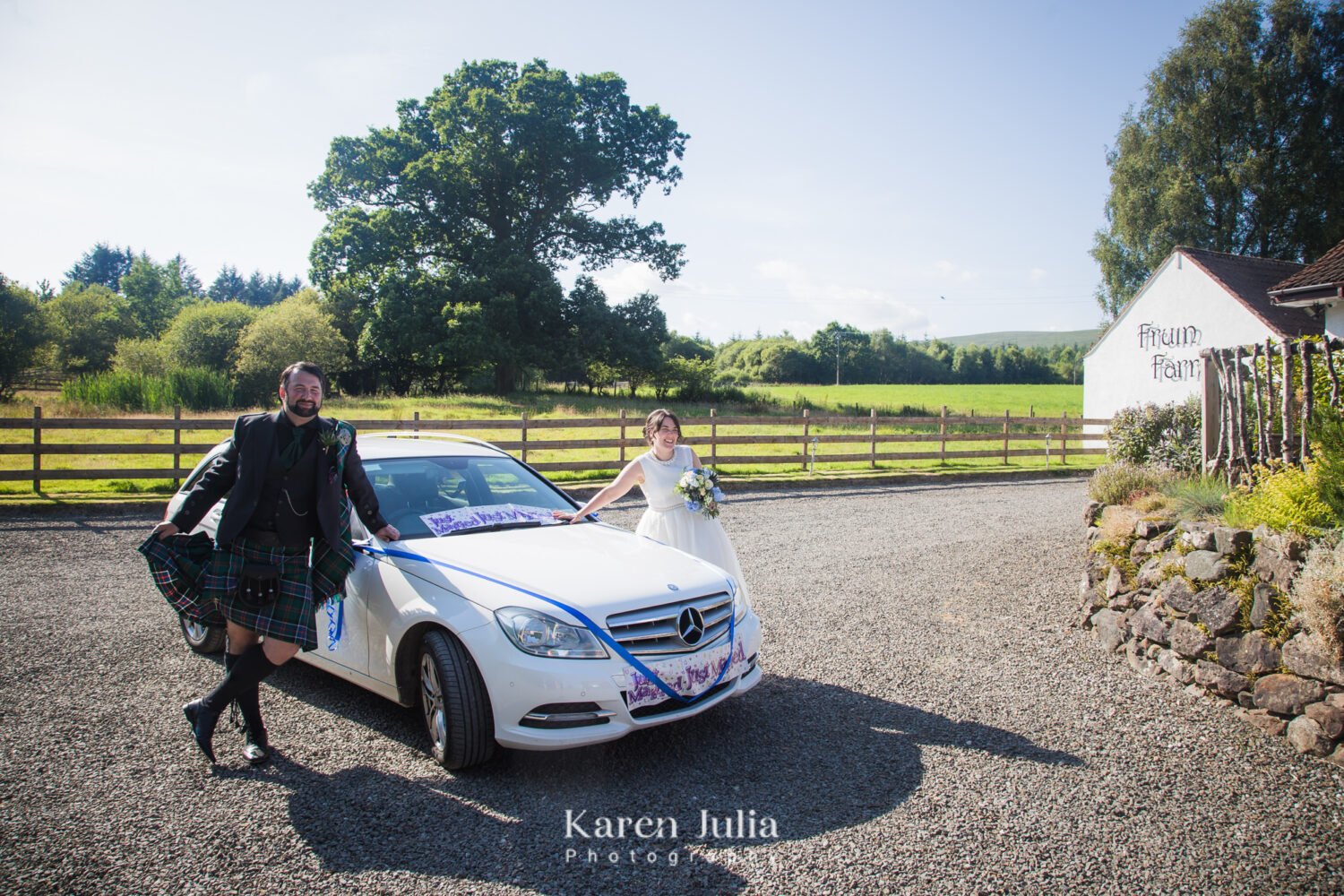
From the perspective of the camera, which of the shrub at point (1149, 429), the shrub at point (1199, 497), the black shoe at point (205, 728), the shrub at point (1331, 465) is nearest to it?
the black shoe at point (205, 728)

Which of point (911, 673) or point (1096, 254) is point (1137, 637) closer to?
point (911, 673)

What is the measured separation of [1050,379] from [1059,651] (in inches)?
4611

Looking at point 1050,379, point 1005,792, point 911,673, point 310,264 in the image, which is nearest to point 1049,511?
point 911,673

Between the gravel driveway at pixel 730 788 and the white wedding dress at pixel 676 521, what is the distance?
867 millimetres

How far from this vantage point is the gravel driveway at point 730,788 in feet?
9.61

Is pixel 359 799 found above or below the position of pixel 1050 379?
below

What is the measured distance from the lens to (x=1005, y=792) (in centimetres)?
359

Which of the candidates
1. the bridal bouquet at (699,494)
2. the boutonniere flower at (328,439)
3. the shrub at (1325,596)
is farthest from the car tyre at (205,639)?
the shrub at (1325,596)

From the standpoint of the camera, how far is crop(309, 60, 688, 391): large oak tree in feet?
121

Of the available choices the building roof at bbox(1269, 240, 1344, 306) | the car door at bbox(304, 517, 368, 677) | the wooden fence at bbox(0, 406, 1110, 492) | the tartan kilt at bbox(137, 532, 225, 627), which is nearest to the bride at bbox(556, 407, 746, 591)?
the car door at bbox(304, 517, 368, 677)

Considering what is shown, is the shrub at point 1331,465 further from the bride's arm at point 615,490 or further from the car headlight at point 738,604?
the bride's arm at point 615,490

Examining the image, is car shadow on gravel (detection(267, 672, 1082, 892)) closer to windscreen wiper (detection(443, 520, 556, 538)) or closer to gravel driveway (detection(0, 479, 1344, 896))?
gravel driveway (detection(0, 479, 1344, 896))

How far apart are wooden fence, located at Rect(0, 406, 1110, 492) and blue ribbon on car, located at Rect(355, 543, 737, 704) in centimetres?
333

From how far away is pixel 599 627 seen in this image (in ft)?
11.5
